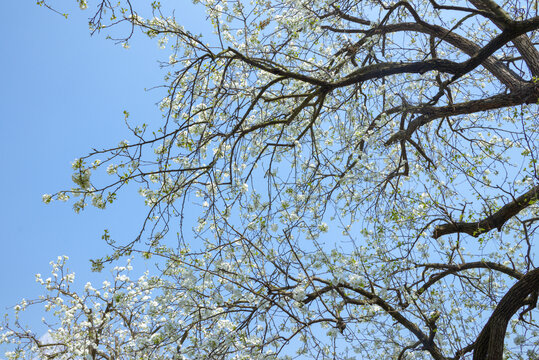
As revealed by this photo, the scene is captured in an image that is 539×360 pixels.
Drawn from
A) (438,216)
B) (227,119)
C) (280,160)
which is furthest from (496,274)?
(227,119)

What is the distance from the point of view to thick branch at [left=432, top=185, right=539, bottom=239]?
455cm

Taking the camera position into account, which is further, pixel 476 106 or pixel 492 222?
pixel 476 106

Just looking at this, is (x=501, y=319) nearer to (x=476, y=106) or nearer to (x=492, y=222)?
(x=492, y=222)

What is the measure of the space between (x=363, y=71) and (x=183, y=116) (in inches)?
69.9

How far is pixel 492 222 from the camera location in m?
4.75

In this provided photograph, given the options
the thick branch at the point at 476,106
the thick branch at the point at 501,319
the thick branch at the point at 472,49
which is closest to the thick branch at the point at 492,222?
the thick branch at the point at 501,319

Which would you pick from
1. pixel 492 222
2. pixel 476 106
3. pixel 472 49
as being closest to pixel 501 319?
pixel 492 222

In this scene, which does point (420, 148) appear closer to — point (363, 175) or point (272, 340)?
point (363, 175)

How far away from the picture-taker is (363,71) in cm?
448

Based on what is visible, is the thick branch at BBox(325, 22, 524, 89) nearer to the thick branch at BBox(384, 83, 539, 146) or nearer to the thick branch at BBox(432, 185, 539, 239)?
the thick branch at BBox(384, 83, 539, 146)

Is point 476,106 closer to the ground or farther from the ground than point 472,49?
closer to the ground

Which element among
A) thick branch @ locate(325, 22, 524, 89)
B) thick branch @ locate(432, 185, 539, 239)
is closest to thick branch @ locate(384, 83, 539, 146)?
thick branch @ locate(325, 22, 524, 89)

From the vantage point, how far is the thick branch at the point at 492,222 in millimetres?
4547

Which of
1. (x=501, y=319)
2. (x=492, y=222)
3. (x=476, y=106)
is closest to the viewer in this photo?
(x=501, y=319)
